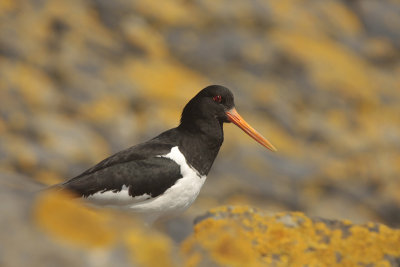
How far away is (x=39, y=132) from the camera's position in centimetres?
1256

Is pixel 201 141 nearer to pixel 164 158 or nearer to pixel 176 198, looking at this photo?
pixel 164 158

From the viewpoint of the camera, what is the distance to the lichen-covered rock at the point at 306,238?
4.73 meters

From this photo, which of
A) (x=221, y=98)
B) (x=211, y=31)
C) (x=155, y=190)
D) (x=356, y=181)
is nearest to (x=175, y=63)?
(x=211, y=31)

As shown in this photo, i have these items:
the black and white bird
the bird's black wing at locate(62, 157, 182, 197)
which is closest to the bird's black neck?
the black and white bird

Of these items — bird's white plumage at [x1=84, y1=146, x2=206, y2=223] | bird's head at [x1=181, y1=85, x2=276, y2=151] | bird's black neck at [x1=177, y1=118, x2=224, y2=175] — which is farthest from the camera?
bird's head at [x1=181, y1=85, x2=276, y2=151]

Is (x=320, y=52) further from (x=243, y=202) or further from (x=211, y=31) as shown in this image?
(x=243, y=202)

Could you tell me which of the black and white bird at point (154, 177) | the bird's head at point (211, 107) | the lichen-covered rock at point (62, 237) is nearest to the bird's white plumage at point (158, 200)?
the black and white bird at point (154, 177)

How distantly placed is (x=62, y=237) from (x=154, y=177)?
3.20m

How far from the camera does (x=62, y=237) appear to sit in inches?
96.0

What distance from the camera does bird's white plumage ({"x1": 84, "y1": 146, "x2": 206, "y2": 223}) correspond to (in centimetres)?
552

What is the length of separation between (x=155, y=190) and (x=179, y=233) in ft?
1.54

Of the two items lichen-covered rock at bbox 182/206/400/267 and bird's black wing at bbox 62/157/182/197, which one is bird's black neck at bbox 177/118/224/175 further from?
lichen-covered rock at bbox 182/206/400/267

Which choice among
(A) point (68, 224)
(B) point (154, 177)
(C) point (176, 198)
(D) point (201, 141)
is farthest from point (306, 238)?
(A) point (68, 224)

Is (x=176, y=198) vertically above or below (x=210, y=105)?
below
